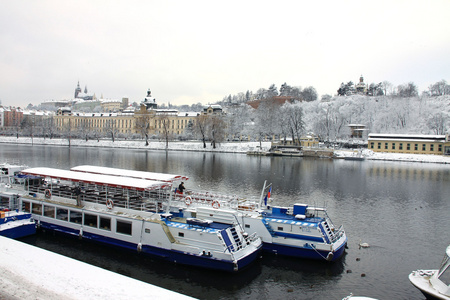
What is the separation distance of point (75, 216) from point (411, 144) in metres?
93.3

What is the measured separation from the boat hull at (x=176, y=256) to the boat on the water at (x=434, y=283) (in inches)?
296

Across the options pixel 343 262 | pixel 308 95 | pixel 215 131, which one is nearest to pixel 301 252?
pixel 343 262

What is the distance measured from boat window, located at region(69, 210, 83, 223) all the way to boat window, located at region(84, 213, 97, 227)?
1.73 feet

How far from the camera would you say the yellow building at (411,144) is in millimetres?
89062

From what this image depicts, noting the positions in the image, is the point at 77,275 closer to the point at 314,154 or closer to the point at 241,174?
the point at 241,174

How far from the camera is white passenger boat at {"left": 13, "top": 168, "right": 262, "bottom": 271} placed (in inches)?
674

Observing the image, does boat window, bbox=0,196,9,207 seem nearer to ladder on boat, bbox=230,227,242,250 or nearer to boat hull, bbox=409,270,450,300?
ladder on boat, bbox=230,227,242,250

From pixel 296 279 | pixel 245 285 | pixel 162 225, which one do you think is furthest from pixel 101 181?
pixel 296 279

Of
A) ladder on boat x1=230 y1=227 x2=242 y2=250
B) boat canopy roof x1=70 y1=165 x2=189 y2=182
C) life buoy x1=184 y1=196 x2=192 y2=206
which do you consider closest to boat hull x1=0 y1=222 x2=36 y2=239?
boat canopy roof x1=70 y1=165 x2=189 y2=182

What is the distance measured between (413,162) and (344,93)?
298ft

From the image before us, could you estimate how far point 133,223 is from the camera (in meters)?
19.2

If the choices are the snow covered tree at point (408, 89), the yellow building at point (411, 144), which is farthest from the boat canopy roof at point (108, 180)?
the snow covered tree at point (408, 89)

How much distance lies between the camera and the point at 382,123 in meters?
123

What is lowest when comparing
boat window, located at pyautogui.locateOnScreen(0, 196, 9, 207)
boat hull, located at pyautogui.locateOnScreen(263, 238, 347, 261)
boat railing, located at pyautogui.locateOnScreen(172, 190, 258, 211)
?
boat hull, located at pyautogui.locateOnScreen(263, 238, 347, 261)
